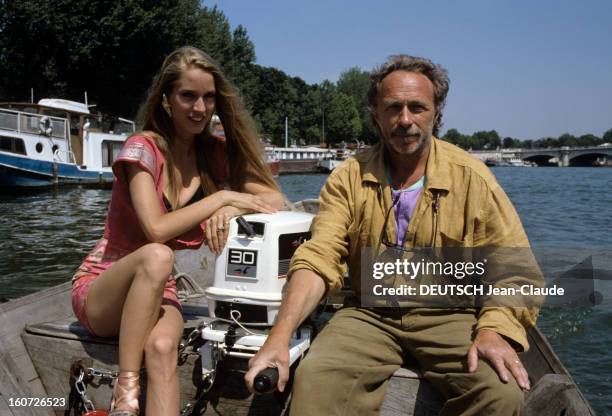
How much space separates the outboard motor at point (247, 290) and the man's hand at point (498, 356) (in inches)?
29.7

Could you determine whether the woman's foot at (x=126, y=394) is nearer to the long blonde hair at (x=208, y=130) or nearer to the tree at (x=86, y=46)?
the long blonde hair at (x=208, y=130)

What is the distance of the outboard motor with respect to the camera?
8.81 ft

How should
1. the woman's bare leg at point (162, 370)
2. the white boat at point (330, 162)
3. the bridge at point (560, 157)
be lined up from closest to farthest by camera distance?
the woman's bare leg at point (162, 370) < the white boat at point (330, 162) < the bridge at point (560, 157)

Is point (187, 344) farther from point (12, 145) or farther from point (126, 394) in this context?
point (12, 145)

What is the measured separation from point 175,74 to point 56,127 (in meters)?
23.9

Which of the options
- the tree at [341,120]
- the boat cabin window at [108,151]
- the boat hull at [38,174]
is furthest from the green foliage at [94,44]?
the tree at [341,120]

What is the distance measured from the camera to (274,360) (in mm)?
2277

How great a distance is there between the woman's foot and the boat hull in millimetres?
21796

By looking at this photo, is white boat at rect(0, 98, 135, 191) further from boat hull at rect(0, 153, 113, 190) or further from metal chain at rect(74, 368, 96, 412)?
metal chain at rect(74, 368, 96, 412)

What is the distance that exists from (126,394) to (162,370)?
0.63 feet

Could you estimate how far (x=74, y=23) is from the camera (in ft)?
107

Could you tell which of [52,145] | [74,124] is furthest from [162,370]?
[74,124]

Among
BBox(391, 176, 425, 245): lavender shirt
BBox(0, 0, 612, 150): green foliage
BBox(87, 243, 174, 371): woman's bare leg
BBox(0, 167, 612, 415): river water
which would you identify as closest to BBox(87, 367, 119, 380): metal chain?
BBox(87, 243, 174, 371): woman's bare leg

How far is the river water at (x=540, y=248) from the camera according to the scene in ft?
20.7
